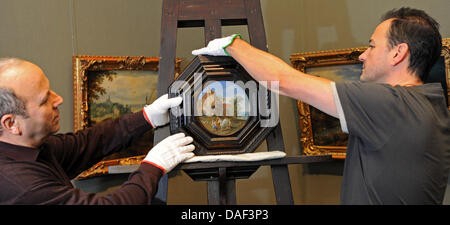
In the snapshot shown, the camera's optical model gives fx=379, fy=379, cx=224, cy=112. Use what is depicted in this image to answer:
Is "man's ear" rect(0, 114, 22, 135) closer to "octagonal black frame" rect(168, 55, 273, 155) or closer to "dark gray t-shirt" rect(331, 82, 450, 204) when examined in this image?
"octagonal black frame" rect(168, 55, 273, 155)

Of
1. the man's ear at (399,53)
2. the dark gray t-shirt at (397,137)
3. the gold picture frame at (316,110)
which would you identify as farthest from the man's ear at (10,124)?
the gold picture frame at (316,110)

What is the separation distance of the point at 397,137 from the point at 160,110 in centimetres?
108

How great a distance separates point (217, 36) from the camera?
1.90m

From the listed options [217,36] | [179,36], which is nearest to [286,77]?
[217,36]

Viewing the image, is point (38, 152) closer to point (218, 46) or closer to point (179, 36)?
point (218, 46)

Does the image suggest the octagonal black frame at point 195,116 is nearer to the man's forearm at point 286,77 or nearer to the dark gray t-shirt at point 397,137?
the man's forearm at point 286,77

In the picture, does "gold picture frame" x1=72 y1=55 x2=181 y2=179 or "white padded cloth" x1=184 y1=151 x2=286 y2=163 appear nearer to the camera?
"white padded cloth" x1=184 y1=151 x2=286 y2=163

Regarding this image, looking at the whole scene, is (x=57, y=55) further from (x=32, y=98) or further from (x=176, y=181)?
(x=176, y=181)

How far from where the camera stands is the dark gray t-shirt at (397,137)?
1459 mm

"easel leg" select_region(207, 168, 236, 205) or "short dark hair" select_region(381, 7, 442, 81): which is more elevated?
"short dark hair" select_region(381, 7, 442, 81)

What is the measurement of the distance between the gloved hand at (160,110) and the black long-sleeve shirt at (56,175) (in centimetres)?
32

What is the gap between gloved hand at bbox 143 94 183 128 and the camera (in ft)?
5.97

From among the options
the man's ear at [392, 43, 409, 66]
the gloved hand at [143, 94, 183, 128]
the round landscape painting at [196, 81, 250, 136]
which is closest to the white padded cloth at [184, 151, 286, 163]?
the round landscape painting at [196, 81, 250, 136]

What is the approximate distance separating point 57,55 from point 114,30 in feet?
1.41
